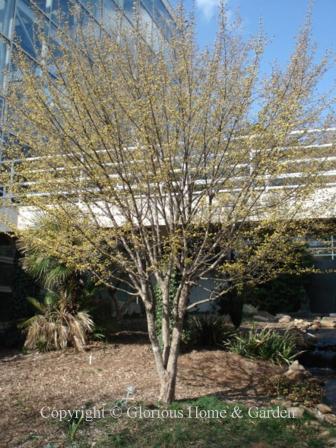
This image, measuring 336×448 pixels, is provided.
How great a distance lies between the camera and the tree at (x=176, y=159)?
5.97 meters

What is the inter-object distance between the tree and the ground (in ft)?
4.10

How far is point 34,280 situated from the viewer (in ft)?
37.6

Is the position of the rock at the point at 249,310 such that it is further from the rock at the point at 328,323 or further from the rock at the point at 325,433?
the rock at the point at 325,433

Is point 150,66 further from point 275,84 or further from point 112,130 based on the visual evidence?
point 275,84

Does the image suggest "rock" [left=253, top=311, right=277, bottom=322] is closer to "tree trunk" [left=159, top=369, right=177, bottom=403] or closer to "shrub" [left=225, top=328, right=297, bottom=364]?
"shrub" [left=225, top=328, right=297, bottom=364]

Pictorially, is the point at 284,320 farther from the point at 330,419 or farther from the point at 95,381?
the point at 330,419

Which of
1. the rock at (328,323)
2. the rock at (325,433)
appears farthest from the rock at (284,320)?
the rock at (325,433)

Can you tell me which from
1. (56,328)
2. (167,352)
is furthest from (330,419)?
(56,328)

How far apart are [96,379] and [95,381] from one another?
0.12 meters

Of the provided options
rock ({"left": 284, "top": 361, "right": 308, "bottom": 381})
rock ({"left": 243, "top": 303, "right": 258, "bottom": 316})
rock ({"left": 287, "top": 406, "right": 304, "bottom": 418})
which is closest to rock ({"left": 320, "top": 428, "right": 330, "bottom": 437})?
rock ({"left": 287, "top": 406, "right": 304, "bottom": 418})

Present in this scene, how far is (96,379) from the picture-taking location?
7598mm

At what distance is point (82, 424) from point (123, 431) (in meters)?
0.51

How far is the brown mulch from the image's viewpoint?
570 cm

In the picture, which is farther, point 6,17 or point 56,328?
point 6,17
